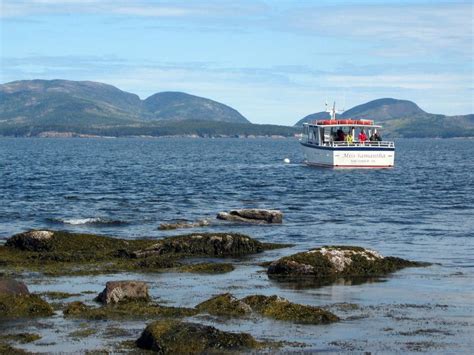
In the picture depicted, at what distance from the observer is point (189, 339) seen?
1741 centimetres

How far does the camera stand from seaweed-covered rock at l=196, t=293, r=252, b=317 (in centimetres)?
2045

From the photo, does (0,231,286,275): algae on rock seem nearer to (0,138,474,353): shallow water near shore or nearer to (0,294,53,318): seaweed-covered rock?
(0,138,474,353): shallow water near shore

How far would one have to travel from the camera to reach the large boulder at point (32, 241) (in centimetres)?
3008

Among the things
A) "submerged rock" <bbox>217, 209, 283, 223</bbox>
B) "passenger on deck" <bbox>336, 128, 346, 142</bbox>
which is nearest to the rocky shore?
"submerged rock" <bbox>217, 209, 283, 223</bbox>

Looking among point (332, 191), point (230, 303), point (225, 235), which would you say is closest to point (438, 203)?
point (332, 191)

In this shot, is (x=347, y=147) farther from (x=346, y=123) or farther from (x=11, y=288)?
(x=11, y=288)

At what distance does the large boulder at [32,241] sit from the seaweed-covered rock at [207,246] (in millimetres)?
3009

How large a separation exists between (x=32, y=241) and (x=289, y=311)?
1226 centimetres

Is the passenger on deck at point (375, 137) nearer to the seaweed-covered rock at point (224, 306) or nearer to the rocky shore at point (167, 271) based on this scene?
the rocky shore at point (167, 271)

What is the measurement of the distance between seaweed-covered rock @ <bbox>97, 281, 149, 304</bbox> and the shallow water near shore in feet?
2.32

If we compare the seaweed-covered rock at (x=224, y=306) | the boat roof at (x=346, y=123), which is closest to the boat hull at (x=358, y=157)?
the boat roof at (x=346, y=123)

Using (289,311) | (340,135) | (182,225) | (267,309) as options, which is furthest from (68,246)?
(340,135)

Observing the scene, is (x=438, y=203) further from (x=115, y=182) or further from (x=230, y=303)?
(x=230, y=303)

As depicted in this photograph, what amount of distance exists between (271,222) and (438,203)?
58.2ft
